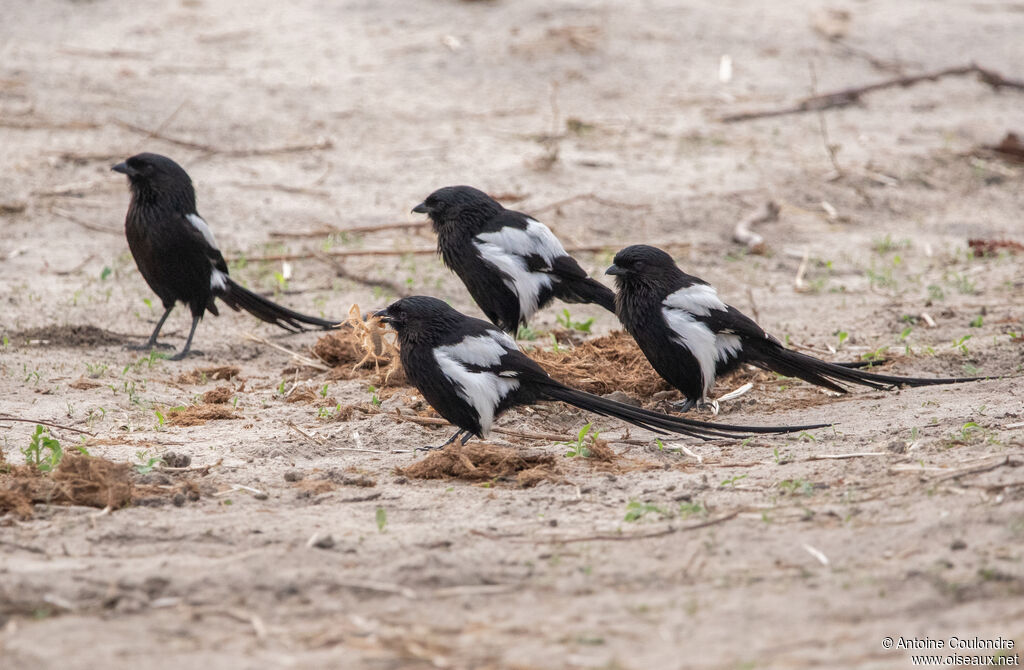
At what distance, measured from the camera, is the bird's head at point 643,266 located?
5.55m

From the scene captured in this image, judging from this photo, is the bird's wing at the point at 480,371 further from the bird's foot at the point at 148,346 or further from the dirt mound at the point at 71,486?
the bird's foot at the point at 148,346

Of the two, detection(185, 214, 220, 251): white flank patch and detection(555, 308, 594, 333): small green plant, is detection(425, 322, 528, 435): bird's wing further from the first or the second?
detection(185, 214, 220, 251): white flank patch

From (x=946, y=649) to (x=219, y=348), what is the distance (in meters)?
4.98

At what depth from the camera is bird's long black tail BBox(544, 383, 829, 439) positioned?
4.73m

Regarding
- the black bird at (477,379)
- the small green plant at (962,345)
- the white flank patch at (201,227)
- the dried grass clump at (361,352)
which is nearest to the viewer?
the black bird at (477,379)

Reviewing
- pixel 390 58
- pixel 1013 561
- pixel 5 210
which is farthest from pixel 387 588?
pixel 390 58

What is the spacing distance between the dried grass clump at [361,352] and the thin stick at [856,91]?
19.7 feet

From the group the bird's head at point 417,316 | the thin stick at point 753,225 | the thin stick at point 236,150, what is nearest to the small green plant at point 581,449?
the bird's head at point 417,316

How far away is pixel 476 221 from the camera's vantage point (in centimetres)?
619

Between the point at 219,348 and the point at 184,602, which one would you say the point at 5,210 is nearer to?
the point at 219,348

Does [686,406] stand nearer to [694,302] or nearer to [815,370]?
[694,302]

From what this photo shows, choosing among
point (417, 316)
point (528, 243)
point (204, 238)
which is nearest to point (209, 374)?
point (204, 238)

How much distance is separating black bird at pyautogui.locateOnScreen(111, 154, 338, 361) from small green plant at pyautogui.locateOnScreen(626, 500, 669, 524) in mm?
3053

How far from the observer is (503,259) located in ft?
19.8
